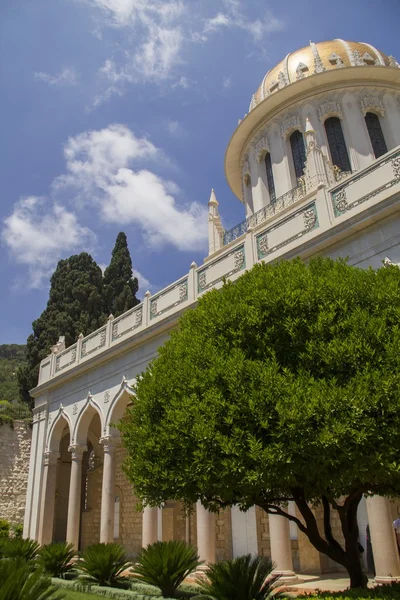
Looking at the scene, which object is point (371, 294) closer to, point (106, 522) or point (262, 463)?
point (262, 463)

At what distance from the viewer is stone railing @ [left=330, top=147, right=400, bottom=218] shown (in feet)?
32.4

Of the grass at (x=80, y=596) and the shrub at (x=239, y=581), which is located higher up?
the shrub at (x=239, y=581)

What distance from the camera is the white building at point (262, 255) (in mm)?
10328

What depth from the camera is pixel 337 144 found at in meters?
20.6

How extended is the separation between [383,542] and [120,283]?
2718 cm

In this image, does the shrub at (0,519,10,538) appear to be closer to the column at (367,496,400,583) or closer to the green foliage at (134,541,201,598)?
the green foliage at (134,541,201,598)

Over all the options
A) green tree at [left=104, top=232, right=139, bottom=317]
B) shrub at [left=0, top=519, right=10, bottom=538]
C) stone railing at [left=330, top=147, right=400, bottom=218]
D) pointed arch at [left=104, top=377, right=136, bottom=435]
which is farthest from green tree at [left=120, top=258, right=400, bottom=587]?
green tree at [left=104, top=232, right=139, bottom=317]

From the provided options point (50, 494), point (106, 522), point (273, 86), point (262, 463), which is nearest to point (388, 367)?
point (262, 463)

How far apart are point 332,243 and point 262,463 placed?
6.35 m

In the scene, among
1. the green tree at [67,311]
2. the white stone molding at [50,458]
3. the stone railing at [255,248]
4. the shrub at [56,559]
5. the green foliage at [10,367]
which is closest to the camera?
the stone railing at [255,248]

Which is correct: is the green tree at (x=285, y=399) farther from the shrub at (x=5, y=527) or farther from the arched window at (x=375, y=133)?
the shrub at (x=5, y=527)

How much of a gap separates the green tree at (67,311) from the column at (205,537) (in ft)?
60.3

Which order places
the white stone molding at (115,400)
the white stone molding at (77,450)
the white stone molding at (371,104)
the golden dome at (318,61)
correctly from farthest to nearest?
the golden dome at (318,61)
the white stone molding at (371,104)
the white stone molding at (77,450)
the white stone molding at (115,400)

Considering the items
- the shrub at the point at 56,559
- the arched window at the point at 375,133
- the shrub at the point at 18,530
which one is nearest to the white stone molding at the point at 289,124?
the arched window at the point at 375,133
